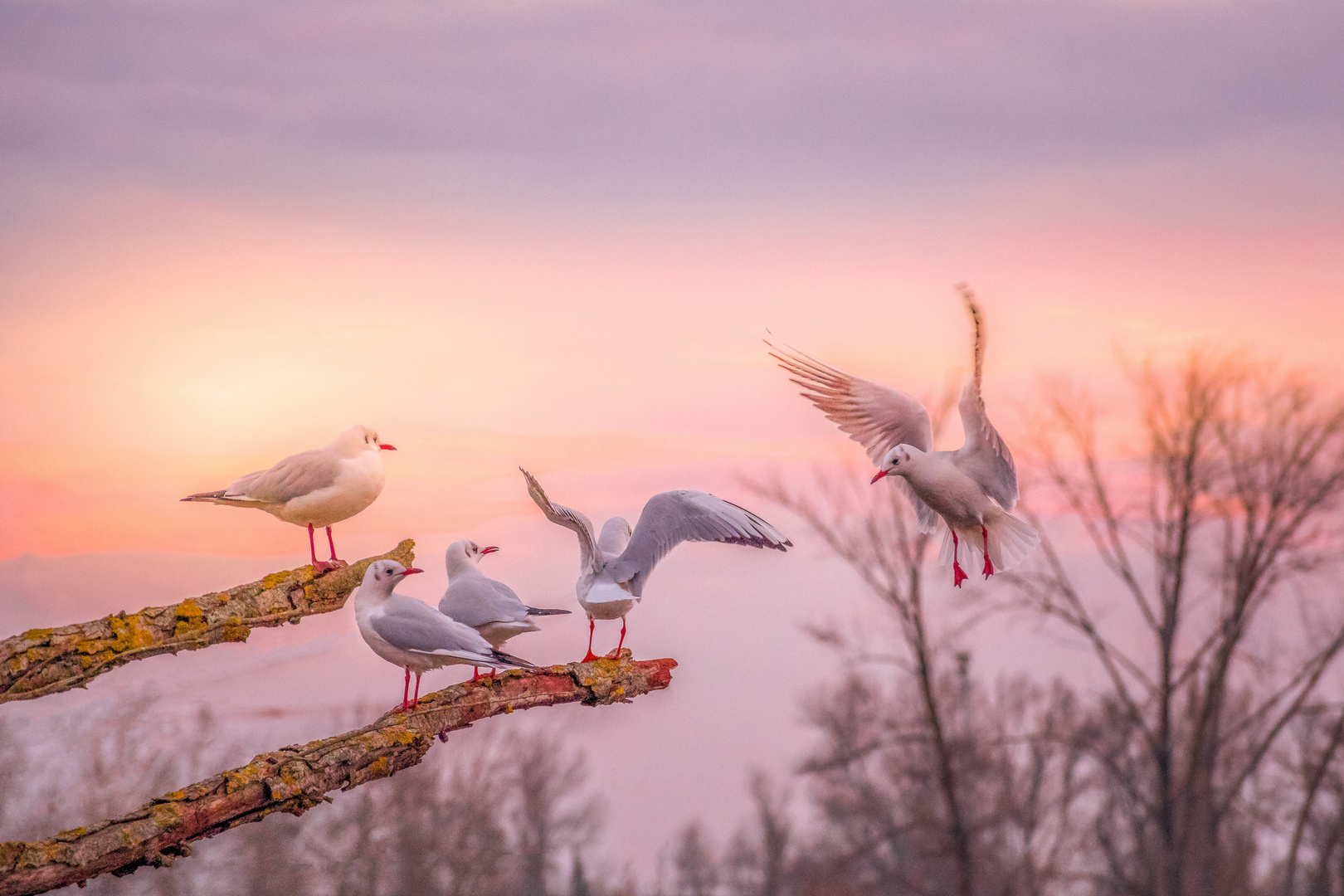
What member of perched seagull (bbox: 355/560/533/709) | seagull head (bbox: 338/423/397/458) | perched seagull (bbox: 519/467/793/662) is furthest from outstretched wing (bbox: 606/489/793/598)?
seagull head (bbox: 338/423/397/458)

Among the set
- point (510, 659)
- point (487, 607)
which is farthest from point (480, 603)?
point (510, 659)

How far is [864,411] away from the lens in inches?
183

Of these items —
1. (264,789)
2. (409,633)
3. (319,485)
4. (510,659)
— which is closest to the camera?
(264,789)

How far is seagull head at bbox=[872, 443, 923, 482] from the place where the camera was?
159 inches

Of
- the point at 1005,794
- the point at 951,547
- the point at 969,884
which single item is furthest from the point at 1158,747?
the point at 951,547

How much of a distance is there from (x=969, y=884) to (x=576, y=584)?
823cm

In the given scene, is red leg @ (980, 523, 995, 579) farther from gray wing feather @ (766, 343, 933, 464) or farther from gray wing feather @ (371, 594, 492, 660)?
gray wing feather @ (371, 594, 492, 660)

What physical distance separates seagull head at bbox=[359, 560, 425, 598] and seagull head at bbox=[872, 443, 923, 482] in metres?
1.69

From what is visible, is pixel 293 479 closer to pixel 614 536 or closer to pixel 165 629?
pixel 165 629

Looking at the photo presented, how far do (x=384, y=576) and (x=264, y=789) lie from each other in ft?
2.99

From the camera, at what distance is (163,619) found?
416 cm

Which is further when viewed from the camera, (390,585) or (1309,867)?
(1309,867)

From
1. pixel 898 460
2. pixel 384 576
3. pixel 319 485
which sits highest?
pixel 319 485

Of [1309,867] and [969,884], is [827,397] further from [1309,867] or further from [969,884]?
[1309,867]
